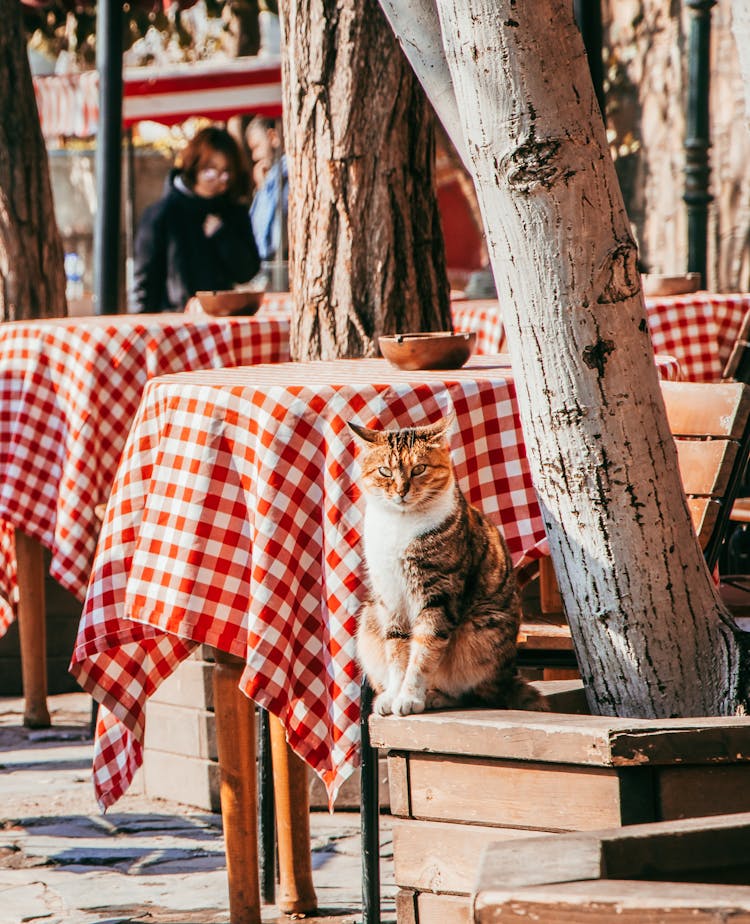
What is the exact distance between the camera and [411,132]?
15.4 ft

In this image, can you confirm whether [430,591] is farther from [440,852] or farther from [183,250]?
[183,250]

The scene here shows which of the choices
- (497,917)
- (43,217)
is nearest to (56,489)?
(43,217)

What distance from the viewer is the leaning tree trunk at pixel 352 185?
15.0 feet

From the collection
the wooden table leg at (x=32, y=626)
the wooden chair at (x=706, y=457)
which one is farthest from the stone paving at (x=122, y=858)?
the wooden chair at (x=706, y=457)

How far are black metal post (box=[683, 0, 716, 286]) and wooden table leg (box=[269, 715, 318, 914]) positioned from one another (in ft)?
18.9

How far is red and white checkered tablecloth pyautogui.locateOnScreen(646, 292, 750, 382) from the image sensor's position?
5812mm

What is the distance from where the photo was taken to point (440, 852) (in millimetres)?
2395

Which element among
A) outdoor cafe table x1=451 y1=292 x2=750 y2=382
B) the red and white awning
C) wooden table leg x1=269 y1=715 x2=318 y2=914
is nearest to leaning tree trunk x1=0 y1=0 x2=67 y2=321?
outdoor cafe table x1=451 y1=292 x2=750 y2=382

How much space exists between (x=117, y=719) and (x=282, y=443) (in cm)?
80

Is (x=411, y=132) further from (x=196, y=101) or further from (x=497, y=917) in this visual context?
(x=196, y=101)

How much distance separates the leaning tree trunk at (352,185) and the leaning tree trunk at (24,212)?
9.22 ft

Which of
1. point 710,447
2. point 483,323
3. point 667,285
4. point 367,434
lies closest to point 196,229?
point 483,323

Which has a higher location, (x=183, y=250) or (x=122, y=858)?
(x=183, y=250)

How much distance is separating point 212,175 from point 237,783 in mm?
5586
